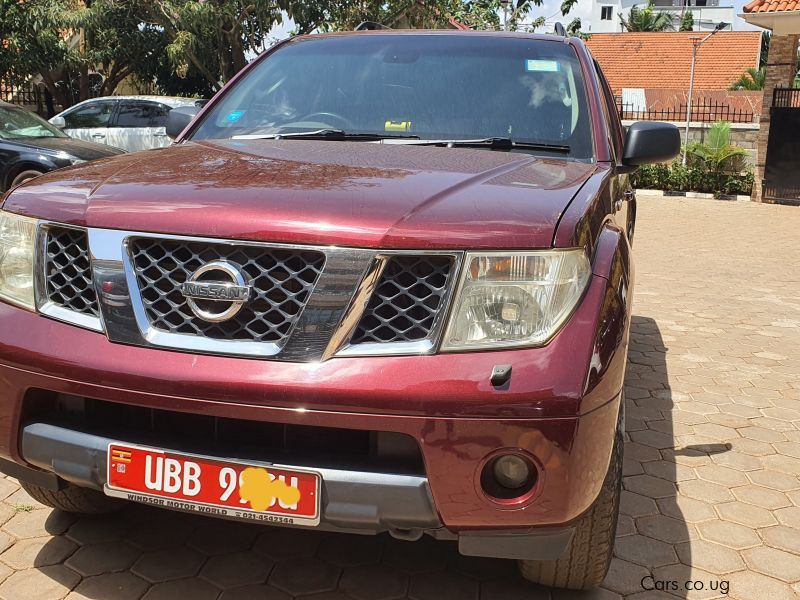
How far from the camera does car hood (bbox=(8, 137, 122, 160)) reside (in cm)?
1052

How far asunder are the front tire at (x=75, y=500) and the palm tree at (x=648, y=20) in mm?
62669

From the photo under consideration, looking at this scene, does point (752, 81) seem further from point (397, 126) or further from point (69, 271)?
point (69, 271)

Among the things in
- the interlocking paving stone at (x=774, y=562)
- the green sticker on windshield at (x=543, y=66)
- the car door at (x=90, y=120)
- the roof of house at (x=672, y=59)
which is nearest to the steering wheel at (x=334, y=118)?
the green sticker on windshield at (x=543, y=66)

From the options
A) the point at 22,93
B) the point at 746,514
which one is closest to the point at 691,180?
the point at 22,93

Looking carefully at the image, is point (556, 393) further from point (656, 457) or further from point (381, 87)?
point (656, 457)

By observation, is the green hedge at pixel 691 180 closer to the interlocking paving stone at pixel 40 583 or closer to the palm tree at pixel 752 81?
the palm tree at pixel 752 81

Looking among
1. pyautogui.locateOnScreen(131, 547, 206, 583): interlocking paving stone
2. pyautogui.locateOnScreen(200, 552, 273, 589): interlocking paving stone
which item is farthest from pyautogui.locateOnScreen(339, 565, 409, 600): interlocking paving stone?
pyautogui.locateOnScreen(131, 547, 206, 583): interlocking paving stone

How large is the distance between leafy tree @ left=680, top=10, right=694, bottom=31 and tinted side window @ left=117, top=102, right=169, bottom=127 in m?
53.1

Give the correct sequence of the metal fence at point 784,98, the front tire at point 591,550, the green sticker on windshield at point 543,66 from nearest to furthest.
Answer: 1. the front tire at point 591,550
2. the green sticker on windshield at point 543,66
3. the metal fence at point 784,98

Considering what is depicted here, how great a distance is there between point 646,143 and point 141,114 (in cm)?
1156

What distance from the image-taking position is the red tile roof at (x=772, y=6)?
54.4ft

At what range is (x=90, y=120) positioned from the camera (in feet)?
44.6

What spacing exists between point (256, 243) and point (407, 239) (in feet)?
1.22

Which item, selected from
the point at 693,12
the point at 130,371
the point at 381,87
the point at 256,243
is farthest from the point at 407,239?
the point at 693,12
